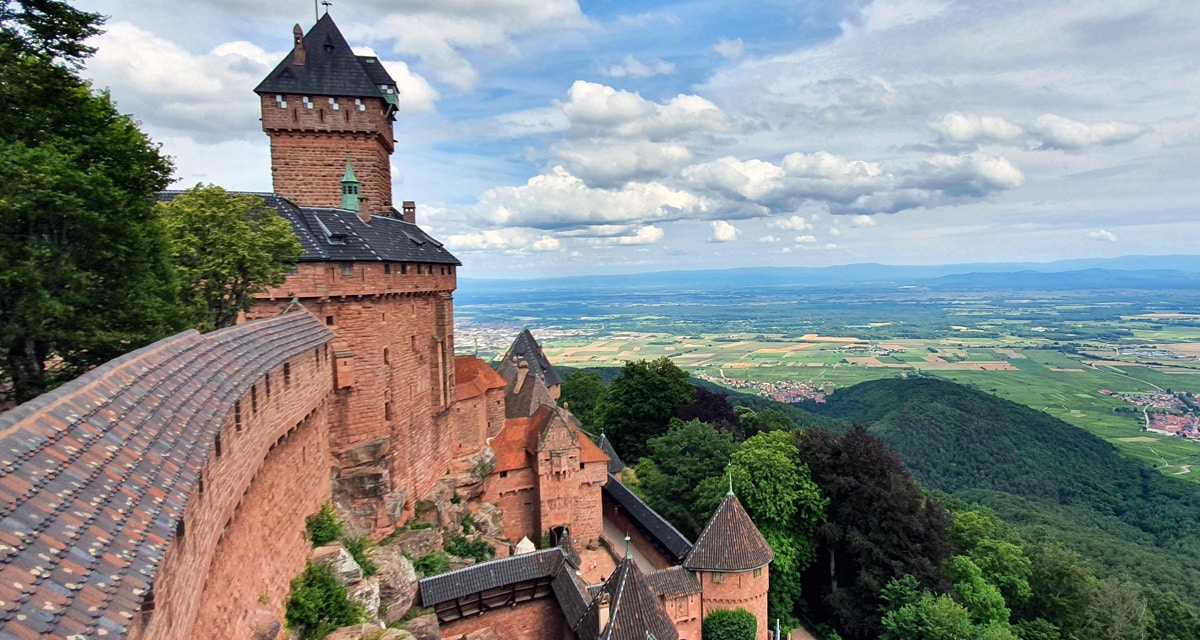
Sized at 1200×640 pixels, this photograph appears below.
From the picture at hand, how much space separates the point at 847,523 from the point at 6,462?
28.4m

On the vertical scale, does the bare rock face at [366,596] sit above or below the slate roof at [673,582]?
above

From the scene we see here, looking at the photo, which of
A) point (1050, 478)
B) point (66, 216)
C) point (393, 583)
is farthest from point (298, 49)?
point (1050, 478)

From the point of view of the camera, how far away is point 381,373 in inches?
699

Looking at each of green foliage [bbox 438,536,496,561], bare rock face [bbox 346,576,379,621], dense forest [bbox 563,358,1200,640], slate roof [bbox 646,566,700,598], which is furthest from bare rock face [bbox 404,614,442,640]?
dense forest [bbox 563,358,1200,640]

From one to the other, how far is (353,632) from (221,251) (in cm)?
899

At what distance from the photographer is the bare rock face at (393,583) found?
50.3 ft

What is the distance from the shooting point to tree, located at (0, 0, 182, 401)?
8797 millimetres

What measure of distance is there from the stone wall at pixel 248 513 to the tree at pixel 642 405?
3041 centimetres

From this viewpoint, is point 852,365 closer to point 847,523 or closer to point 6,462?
point 847,523

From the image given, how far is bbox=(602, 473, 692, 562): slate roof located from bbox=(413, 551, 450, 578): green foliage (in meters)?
9.56

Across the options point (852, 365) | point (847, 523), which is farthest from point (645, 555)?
point (852, 365)

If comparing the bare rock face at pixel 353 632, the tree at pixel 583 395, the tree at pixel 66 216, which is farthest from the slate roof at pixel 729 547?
the tree at pixel 583 395

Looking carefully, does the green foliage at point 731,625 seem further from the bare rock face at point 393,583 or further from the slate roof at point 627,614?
the bare rock face at point 393,583

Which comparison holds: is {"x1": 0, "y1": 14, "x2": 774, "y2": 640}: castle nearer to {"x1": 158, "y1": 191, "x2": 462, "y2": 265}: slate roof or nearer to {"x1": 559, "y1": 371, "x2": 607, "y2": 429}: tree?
{"x1": 158, "y1": 191, "x2": 462, "y2": 265}: slate roof
